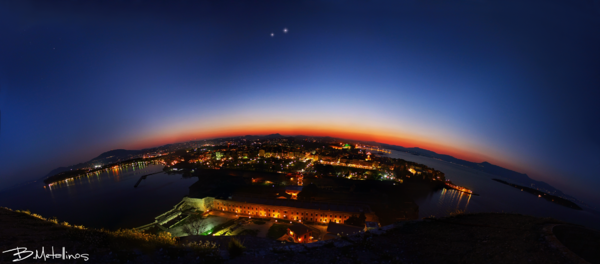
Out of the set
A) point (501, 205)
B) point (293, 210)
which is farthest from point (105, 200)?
point (501, 205)

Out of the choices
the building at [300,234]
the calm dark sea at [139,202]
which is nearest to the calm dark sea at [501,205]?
the calm dark sea at [139,202]

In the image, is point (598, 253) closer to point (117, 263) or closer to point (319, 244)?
point (319, 244)

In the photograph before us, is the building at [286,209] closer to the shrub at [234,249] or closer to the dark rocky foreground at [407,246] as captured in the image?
the dark rocky foreground at [407,246]

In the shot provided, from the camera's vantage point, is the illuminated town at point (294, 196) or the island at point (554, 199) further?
the island at point (554, 199)

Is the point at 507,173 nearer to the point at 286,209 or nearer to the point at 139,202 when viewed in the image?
the point at 286,209

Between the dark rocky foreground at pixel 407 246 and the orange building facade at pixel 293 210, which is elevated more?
the dark rocky foreground at pixel 407 246

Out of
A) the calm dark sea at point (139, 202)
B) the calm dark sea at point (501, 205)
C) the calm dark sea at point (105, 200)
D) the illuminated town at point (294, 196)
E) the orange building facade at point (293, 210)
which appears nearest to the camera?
the illuminated town at point (294, 196)
